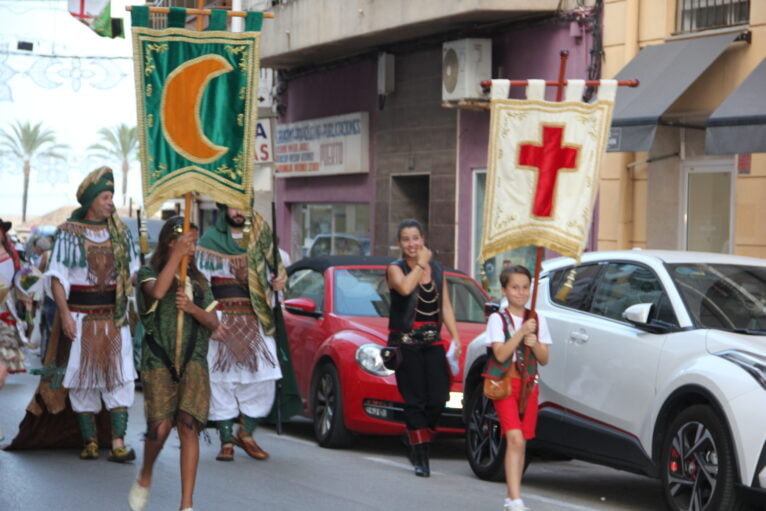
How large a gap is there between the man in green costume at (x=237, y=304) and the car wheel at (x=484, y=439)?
158 centimetres

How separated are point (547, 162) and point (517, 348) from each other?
1183mm

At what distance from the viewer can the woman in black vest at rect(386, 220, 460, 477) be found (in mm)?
9914

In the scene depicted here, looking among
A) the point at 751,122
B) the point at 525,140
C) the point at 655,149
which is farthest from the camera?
the point at 655,149

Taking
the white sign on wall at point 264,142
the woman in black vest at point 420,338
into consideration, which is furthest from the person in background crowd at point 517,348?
the white sign on wall at point 264,142

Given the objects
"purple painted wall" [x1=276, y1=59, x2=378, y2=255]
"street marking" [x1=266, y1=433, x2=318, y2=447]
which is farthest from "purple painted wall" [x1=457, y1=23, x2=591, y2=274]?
"street marking" [x1=266, y1=433, x2=318, y2=447]

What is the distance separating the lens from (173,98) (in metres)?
7.95

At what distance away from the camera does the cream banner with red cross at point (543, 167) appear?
8344mm

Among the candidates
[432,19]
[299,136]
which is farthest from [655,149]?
[299,136]

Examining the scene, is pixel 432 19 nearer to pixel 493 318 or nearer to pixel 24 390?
pixel 24 390

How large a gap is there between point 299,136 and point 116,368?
17.6 m

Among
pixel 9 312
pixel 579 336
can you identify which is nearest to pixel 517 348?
pixel 579 336

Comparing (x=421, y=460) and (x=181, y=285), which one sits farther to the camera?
(x=421, y=460)

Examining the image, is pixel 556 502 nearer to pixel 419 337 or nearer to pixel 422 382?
pixel 422 382

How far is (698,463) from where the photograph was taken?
762 centimetres
